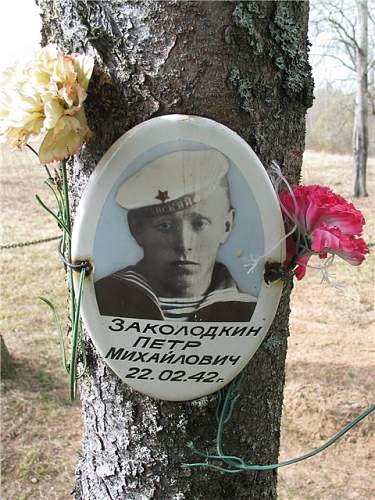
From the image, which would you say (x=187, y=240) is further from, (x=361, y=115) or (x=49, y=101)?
(x=361, y=115)

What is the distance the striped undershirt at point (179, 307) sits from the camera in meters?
0.71

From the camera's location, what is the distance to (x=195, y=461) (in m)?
0.79

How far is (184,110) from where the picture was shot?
693 millimetres

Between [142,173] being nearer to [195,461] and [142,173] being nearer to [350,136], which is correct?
[195,461]

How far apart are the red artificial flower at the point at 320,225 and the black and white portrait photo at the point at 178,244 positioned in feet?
0.30

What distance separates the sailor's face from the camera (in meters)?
0.68

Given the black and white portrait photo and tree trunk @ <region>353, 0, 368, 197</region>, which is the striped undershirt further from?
tree trunk @ <region>353, 0, 368, 197</region>

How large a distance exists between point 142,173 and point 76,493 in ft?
2.00

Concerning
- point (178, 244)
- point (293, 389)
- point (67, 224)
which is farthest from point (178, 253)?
point (293, 389)

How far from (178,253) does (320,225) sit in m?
0.19

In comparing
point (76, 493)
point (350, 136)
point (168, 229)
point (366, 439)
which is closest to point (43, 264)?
point (366, 439)

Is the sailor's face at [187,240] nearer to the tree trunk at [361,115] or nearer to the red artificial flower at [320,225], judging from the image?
the red artificial flower at [320,225]

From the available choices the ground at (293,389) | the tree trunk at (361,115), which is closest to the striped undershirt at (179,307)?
the ground at (293,389)

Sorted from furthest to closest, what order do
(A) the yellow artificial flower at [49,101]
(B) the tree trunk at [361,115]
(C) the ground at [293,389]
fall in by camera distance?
(B) the tree trunk at [361,115]
(C) the ground at [293,389]
(A) the yellow artificial flower at [49,101]
